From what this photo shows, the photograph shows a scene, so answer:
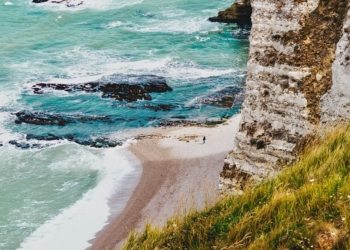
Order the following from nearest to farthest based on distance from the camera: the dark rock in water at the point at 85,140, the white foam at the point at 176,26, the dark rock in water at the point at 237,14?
the dark rock in water at the point at 85,140 < the white foam at the point at 176,26 < the dark rock in water at the point at 237,14

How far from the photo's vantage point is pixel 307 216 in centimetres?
596

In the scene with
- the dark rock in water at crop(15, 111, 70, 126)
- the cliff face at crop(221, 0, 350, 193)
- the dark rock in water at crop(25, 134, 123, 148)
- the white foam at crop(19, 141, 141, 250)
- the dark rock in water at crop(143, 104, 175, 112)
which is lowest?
the white foam at crop(19, 141, 141, 250)

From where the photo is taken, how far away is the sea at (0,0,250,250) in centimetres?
2214

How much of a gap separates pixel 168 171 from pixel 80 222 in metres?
5.63

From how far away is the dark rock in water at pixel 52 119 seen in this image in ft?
104

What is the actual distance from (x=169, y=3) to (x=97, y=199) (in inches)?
1691

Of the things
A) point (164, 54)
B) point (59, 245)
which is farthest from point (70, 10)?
point (59, 245)

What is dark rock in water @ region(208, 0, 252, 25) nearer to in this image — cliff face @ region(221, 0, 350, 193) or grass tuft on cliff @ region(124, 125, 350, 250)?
cliff face @ region(221, 0, 350, 193)

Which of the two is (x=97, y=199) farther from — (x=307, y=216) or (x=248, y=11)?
(x=248, y=11)

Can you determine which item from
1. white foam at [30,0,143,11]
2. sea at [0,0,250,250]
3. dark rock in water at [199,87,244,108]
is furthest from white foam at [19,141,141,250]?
white foam at [30,0,143,11]

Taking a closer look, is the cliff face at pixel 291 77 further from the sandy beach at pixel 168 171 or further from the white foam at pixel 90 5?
the white foam at pixel 90 5

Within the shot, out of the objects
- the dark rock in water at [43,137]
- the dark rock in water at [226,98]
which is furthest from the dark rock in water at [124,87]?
the dark rock in water at [43,137]

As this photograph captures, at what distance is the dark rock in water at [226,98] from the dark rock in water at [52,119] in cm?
706

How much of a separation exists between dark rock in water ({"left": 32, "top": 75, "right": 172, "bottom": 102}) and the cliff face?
82.2 feet
